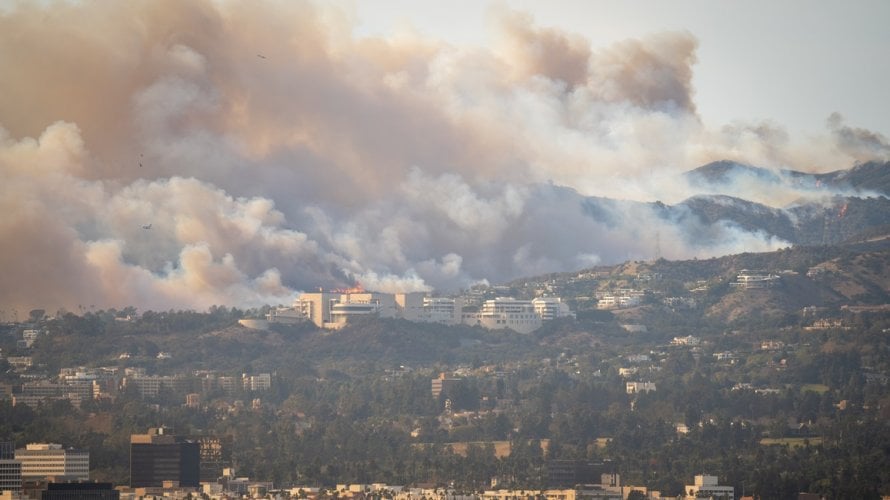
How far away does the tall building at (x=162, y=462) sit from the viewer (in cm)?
9056

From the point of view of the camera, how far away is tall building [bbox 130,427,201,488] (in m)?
90.6

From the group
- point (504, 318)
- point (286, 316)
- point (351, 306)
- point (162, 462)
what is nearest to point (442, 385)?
point (351, 306)

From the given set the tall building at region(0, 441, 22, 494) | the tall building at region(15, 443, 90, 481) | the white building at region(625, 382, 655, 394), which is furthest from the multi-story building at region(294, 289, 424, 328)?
the tall building at region(0, 441, 22, 494)

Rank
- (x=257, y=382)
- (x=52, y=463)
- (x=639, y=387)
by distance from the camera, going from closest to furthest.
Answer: (x=52, y=463) < (x=639, y=387) < (x=257, y=382)

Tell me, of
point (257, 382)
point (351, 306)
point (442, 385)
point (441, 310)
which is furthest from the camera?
point (441, 310)

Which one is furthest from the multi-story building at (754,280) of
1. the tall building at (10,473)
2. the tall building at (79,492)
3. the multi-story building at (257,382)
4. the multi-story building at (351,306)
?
the tall building at (79,492)

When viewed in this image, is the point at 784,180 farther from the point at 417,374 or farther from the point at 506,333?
the point at 417,374

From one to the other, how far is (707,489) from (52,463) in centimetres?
1960

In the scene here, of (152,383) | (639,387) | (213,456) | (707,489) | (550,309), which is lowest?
(707,489)

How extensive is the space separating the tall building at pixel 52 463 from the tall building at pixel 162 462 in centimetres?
153

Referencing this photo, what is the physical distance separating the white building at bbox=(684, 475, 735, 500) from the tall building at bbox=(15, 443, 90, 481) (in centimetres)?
1803

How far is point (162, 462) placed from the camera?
91.4 meters

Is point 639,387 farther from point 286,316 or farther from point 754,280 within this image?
point 754,280

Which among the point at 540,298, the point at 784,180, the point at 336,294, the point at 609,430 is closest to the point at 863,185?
the point at 784,180
